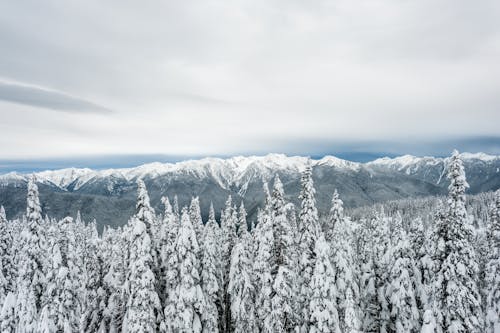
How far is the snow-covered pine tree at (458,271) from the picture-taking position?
2816cm

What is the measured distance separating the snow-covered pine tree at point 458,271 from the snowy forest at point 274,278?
8 centimetres

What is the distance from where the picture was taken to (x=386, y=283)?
127ft

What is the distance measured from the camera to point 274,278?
33.4 metres

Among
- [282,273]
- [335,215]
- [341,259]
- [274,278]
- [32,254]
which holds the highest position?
[335,215]

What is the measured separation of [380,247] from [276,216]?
1516 centimetres

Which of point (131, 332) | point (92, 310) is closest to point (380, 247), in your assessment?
point (131, 332)

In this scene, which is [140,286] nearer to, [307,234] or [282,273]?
[282,273]

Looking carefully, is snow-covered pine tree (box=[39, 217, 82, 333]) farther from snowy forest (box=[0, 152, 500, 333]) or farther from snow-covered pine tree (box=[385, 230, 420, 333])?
snow-covered pine tree (box=[385, 230, 420, 333])

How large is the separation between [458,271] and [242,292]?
69.3ft

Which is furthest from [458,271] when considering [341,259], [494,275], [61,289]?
[61,289]

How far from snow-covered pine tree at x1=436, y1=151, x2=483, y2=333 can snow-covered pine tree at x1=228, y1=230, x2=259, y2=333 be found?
17.8 meters

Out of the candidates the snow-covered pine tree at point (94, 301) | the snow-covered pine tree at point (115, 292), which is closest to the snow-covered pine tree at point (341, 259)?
the snow-covered pine tree at point (115, 292)

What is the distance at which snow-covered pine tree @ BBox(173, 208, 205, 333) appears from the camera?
107ft

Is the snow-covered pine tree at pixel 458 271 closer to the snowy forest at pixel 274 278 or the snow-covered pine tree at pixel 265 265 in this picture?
the snowy forest at pixel 274 278
